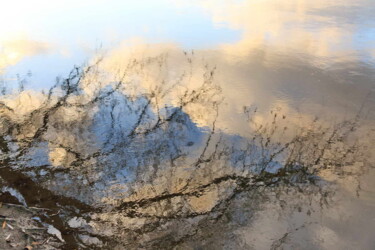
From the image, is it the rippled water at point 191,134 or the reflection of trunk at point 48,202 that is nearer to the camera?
the reflection of trunk at point 48,202

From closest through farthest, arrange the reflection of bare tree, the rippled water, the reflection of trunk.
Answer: the reflection of trunk
the rippled water
the reflection of bare tree

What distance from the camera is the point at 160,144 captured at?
6.06 meters

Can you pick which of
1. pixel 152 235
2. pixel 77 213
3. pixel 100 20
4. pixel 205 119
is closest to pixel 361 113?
pixel 205 119

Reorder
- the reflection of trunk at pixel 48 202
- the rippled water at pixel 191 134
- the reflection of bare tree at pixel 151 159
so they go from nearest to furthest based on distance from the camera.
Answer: the reflection of trunk at pixel 48 202
the rippled water at pixel 191 134
the reflection of bare tree at pixel 151 159

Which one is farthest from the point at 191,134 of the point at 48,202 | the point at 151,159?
the point at 48,202

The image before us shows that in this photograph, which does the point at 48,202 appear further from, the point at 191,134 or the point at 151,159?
Result: the point at 191,134

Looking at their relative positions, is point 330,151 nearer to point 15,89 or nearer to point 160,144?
point 160,144

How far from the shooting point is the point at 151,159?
18.8 ft

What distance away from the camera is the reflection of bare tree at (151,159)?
190 inches

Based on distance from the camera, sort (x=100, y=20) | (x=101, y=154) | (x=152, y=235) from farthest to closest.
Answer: (x=100, y=20)
(x=101, y=154)
(x=152, y=235)

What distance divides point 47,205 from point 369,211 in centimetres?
422

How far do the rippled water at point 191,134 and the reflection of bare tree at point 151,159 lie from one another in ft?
0.07

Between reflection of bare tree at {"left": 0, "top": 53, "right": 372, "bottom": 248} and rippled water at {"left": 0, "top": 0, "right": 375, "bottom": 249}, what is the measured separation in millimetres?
22

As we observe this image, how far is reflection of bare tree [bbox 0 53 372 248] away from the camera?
15.8ft
